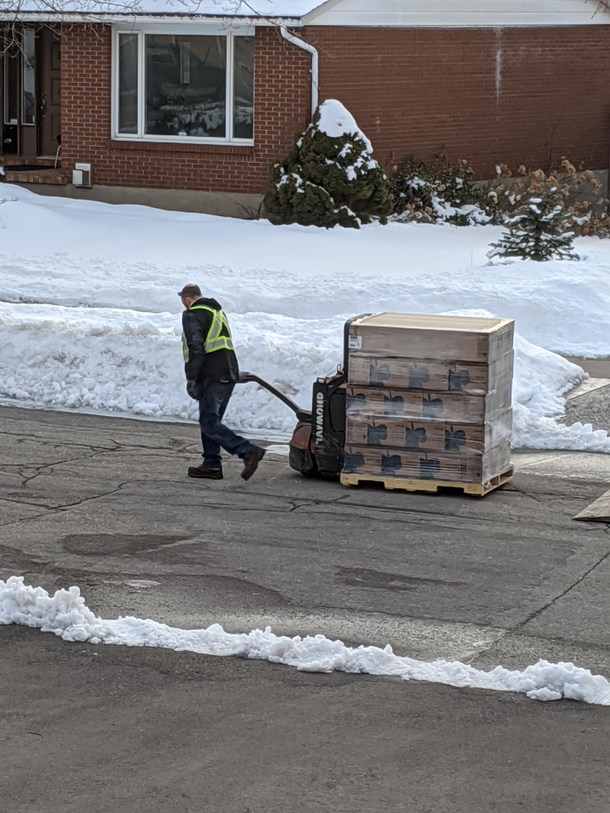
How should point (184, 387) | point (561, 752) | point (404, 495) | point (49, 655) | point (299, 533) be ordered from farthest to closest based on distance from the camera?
1. point (184, 387)
2. point (404, 495)
3. point (299, 533)
4. point (49, 655)
5. point (561, 752)

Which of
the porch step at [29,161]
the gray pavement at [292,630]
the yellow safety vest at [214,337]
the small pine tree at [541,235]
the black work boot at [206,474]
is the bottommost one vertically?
the gray pavement at [292,630]

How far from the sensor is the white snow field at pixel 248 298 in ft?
43.9

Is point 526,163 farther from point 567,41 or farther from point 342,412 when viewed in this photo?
point 342,412

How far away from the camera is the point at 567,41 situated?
91.7 feet

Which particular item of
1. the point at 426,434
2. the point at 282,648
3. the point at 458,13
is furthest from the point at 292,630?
the point at 458,13

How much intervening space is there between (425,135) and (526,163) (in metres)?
3.20

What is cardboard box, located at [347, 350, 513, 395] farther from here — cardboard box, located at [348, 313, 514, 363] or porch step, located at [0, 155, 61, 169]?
porch step, located at [0, 155, 61, 169]

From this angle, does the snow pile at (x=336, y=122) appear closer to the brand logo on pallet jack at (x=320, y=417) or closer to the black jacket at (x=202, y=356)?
the black jacket at (x=202, y=356)

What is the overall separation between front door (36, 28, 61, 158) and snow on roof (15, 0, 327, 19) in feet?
8.58

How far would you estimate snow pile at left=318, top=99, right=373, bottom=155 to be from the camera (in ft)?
74.8

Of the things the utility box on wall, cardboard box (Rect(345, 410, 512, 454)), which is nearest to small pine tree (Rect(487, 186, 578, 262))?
the utility box on wall

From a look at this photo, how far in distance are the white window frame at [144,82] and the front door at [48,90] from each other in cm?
274

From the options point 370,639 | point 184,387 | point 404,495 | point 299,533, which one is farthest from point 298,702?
point 184,387

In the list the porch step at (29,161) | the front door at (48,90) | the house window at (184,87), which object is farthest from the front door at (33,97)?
the house window at (184,87)
